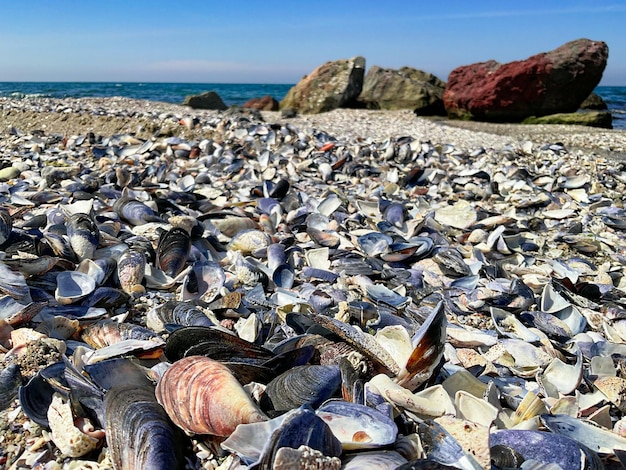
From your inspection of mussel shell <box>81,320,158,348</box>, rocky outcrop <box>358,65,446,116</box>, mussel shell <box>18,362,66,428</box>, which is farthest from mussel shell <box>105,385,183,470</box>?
rocky outcrop <box>358,65,446,116</box>

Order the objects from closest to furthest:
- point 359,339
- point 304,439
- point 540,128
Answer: point 304,439, point 359,339, point 540,128

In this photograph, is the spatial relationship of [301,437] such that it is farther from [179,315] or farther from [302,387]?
[179,315]

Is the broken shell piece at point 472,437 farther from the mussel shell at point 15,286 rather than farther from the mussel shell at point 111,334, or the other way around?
the mussel shell at point 15,286

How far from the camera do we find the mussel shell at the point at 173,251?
2.83 m

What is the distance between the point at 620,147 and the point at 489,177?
6.18 meters

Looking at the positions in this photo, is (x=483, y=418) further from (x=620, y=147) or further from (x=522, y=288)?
(x=620, y=147)

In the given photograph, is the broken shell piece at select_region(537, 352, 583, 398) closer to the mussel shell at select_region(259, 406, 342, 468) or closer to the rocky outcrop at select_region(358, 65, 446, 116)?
the mussel shell at select_region(259, 406, 342, 468)

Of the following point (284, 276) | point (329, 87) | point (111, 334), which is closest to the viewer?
point (111, 334)

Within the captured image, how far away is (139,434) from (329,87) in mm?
17041

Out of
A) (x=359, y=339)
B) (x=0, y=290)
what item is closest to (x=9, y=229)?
(x=0, y=290)

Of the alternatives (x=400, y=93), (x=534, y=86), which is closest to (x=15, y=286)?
(x=400, y=93)

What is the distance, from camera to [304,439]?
1276mm

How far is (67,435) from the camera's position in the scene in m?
1.45

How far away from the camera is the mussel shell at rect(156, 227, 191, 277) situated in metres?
2.83
